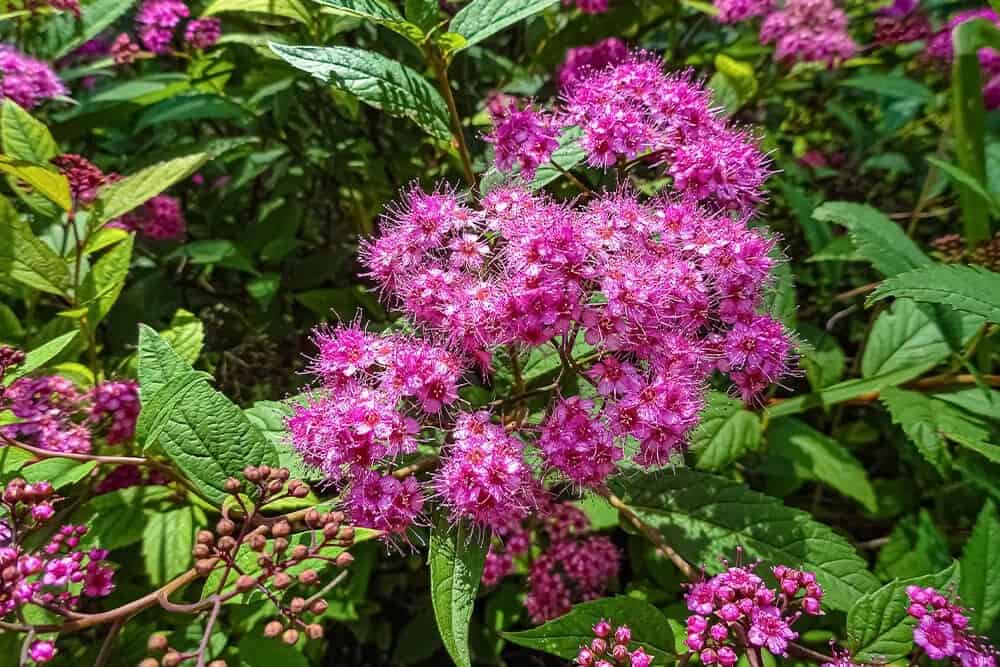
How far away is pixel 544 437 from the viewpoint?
54.7 inches

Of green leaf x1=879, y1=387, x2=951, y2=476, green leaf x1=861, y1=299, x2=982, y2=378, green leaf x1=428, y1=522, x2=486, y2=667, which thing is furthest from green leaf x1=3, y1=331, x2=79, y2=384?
green leaf x1=861, y1=299, x2=982, y2=378

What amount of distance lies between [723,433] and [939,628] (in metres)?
0.62

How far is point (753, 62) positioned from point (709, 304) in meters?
2.08

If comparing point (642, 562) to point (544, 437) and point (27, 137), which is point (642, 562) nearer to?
point (544, 437)

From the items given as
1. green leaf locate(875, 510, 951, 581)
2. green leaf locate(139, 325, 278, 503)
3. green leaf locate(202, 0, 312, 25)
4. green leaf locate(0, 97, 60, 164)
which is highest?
green leaf locate(202, 0, 312, 25)

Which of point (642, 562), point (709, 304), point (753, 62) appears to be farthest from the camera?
point (753, 62)

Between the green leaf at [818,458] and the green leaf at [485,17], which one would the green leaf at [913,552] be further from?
the green leaf at [485,17]

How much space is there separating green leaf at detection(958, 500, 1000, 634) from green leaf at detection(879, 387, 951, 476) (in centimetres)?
16

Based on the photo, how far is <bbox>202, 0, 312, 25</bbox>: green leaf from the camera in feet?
6.54

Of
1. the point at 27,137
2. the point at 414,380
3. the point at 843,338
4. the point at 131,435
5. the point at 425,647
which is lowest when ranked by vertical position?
the point at 425,647

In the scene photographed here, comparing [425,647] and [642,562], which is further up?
[642,562]

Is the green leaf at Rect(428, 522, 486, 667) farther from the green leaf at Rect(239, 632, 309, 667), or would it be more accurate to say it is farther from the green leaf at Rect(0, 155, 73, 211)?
the green leaf at Rect(0, 155, 73, 211)

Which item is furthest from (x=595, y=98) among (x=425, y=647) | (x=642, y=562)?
(x=425, y=647)

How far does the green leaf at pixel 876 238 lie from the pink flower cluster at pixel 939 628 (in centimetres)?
81
